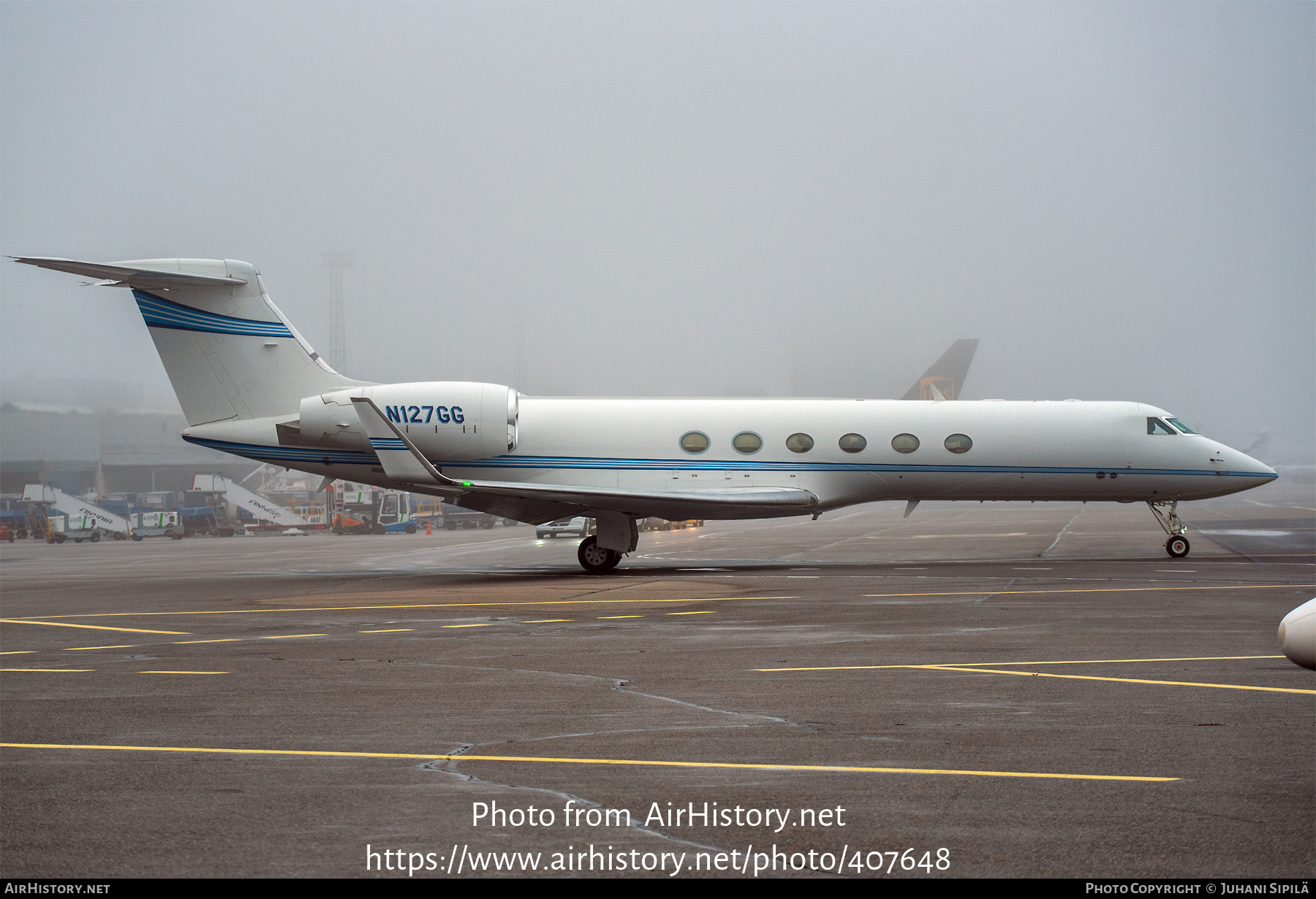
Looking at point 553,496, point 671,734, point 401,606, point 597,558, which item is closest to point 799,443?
point 597,558

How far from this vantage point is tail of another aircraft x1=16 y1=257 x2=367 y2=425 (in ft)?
71.6

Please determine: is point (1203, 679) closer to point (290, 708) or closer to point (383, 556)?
point (290, 708)

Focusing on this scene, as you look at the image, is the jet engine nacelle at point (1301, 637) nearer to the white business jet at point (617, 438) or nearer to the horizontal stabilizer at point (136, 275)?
the white business jet at point (617, 438)

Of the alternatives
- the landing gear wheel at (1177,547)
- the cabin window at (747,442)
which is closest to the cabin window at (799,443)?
the cabin window at (747,442)

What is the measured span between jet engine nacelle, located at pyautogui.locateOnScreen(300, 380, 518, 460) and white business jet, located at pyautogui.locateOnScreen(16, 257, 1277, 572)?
0.03 m

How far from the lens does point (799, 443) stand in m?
22.0

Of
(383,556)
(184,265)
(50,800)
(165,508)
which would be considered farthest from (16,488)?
(50,800)

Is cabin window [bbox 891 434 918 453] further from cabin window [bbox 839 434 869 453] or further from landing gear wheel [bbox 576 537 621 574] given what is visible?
landing gear wheel [bbox 576 537 621 574]

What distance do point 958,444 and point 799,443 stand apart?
3.22m

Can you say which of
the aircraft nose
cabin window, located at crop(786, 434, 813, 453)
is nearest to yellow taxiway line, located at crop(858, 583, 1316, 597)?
cabin window, located at crop(786, 434, 813, 453)

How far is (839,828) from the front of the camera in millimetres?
5242

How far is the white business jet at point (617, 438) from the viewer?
2142cm

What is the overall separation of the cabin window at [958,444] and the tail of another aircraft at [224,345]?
1271cm

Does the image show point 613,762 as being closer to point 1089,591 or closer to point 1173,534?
point 1089,591
